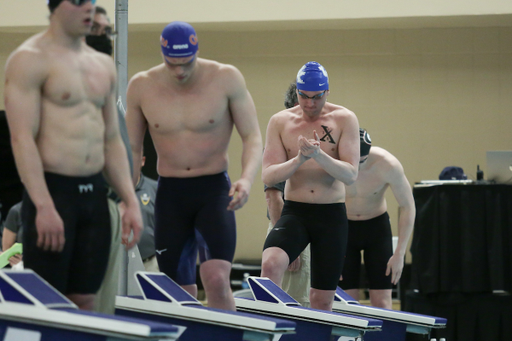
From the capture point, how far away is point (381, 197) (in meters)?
5.37

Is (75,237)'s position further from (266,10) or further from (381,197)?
(266,10)

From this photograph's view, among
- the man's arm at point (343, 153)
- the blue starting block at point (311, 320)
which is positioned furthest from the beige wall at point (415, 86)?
the blue starting block at point (311, 320)

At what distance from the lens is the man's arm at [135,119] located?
344cm

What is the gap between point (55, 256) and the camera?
7.82ft

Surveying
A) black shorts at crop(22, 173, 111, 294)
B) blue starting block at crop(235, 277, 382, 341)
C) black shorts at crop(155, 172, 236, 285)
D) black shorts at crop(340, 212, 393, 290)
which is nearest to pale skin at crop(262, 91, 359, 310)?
blue starting block at crop(235, 277, 382, 341)

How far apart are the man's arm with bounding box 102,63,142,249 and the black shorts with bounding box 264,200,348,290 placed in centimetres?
159

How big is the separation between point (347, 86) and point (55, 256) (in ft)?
26.5

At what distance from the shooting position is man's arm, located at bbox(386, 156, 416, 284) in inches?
200

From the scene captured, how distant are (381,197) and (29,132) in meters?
3.55

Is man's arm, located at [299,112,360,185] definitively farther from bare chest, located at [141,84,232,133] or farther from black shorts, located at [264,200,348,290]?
bare chest, located at [141,84,232,133]

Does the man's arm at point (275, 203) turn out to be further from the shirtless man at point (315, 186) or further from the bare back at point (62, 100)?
the bare back at point (62, 100)

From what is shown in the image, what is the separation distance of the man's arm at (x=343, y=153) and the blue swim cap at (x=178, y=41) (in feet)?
2.86

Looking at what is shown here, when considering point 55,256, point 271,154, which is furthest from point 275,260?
point 55,256

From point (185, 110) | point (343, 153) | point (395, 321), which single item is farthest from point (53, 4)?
point (395, 321)
